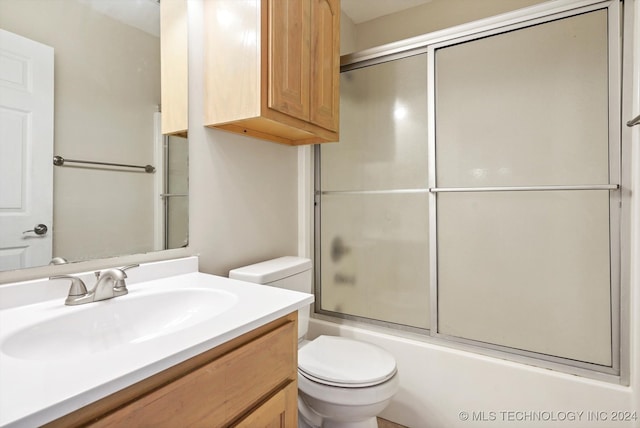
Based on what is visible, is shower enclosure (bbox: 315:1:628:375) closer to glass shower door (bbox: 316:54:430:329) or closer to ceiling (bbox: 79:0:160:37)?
glass shower door (bbox: 316:54:430:329)

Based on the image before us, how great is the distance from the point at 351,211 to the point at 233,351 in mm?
1360

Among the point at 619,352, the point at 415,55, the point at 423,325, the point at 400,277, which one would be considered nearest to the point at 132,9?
the point at 415,55

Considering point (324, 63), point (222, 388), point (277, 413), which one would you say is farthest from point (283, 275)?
point (324, 63)

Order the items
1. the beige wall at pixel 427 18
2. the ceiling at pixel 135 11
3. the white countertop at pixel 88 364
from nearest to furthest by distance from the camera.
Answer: the white countertop at pixel 88 364
the ceiling at pixel 135 11
the beige wall at pixel 427 18

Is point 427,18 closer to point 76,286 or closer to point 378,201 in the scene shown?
point 378,201

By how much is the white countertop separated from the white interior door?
→ 115 mm

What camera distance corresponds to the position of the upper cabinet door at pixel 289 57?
3.87 feet

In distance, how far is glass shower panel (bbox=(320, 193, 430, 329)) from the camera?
177 cm

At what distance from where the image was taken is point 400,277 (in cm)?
183

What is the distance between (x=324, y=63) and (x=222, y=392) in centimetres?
136

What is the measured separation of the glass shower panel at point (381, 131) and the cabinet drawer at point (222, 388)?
1199 mm

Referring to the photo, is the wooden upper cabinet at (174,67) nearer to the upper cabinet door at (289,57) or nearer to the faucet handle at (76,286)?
the upper cabinet door at (289,57)

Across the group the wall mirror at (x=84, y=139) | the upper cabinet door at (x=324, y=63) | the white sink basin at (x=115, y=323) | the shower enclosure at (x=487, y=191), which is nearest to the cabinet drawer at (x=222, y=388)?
the white sink basin at (x=115, y=323)

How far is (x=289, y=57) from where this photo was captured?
1.26 metres
